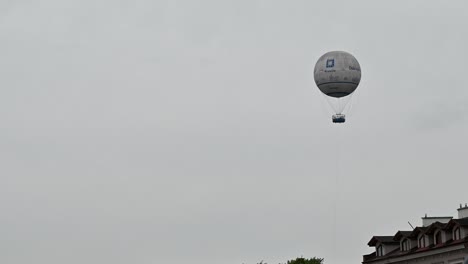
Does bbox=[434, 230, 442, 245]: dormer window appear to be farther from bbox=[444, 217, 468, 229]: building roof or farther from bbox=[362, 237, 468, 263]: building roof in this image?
bbox=[444, 217, 468, 229]: building roof

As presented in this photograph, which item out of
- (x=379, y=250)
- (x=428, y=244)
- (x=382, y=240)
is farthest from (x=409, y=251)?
(x=379, y=250)

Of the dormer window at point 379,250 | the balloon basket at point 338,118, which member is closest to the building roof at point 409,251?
the dormer window at point 379,250

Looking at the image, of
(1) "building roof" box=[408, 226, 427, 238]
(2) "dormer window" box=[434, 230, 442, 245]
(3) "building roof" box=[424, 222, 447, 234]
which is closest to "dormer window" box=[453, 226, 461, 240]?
(3) "building roof" box=[424, 222, 447, 234]

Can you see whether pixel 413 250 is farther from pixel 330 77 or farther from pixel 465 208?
pixel 330 77

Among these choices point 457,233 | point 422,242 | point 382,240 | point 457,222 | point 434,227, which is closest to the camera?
point 457,222

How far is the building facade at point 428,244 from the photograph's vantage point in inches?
4186

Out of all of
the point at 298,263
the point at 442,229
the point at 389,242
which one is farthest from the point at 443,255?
the point at 298,263

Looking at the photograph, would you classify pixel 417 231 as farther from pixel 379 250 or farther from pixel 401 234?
pixel 379 250

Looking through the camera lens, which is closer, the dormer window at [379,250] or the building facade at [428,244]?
the building facade at [428,244]

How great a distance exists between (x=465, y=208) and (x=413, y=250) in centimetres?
592

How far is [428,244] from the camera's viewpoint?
113 metres

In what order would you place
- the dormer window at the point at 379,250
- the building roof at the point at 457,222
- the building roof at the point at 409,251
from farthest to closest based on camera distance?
the dormer window at the point at 379,250 < the building roof at the point at 457,222 < the building roof at the point at 409,251

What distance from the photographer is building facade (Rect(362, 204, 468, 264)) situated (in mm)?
106312

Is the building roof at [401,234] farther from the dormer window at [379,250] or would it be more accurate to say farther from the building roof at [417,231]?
the dormer window at [379,250]
